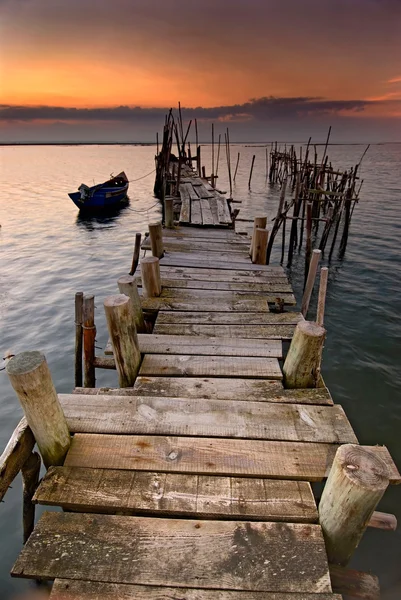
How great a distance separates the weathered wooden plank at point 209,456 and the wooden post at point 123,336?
965 mm

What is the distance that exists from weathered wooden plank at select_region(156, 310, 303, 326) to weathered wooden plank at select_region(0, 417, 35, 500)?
110 inches

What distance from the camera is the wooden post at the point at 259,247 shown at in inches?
316

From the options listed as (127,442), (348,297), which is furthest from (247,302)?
(348,297)

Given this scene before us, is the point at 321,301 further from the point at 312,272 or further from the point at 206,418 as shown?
the point at 206,418

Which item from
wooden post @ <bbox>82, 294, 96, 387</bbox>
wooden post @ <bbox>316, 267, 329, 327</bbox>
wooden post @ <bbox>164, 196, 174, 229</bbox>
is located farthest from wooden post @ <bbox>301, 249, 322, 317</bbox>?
wooden post @ <bbox>164, 196, 174, 229</bbox>

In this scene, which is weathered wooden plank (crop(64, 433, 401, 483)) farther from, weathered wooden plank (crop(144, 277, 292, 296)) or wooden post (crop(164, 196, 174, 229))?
wooden post (crop(164, 196, 174, 229))

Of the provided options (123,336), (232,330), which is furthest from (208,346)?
(123,336)

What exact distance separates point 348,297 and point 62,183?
38.8 meters

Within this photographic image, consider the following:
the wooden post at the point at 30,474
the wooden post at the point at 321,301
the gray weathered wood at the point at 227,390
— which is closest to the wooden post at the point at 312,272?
the wooden post at the point at 321,301

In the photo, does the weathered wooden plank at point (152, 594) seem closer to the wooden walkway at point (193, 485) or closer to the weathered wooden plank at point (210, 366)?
the wooden walkway at point (193, 485)

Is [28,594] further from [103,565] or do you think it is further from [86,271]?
[86,271]

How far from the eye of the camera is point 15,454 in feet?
9.84

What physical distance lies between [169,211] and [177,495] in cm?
897

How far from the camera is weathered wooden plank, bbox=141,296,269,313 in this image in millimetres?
6160
